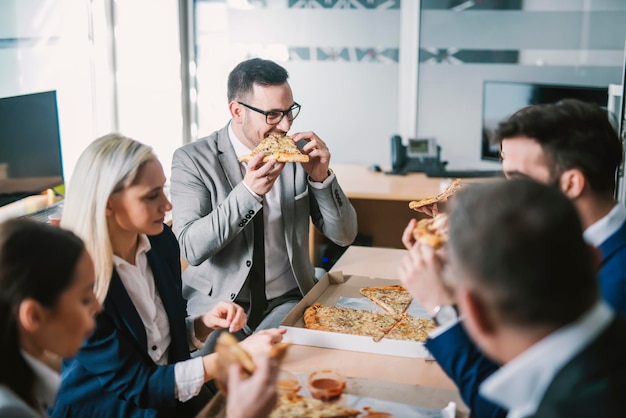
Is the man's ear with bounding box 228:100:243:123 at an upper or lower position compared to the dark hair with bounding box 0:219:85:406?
upper

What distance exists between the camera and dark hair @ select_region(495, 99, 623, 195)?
5.61 ft

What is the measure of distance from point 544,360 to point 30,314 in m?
0.90

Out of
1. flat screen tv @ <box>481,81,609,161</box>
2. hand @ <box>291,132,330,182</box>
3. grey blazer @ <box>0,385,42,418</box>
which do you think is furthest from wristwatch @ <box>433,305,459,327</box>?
flat screen tv @ <box>481,81,609,161</box>

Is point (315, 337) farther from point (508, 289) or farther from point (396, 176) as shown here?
point (396, 176)

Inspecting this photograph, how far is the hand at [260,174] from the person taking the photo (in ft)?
8.46

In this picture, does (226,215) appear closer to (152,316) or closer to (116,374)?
(152,316)

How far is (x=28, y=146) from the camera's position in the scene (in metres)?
3.31

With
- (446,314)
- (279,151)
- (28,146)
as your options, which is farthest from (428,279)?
(28,146)

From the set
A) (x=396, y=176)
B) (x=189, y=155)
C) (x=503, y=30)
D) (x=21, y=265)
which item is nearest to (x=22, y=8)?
(x=189, y=155)

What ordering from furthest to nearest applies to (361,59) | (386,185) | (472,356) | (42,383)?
(361,59) < (386,185) < (472,356) < (42,383)

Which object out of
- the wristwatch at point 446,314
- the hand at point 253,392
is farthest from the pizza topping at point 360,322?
the hand at point 253,392

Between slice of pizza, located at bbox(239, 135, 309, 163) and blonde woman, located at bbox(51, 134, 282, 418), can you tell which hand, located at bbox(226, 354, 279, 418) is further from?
slice of pizza, located at bbox(239, 135, 309, 163)

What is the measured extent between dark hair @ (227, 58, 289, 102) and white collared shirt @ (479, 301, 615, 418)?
1937 millimetres

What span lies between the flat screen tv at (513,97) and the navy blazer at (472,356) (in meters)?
2.97
